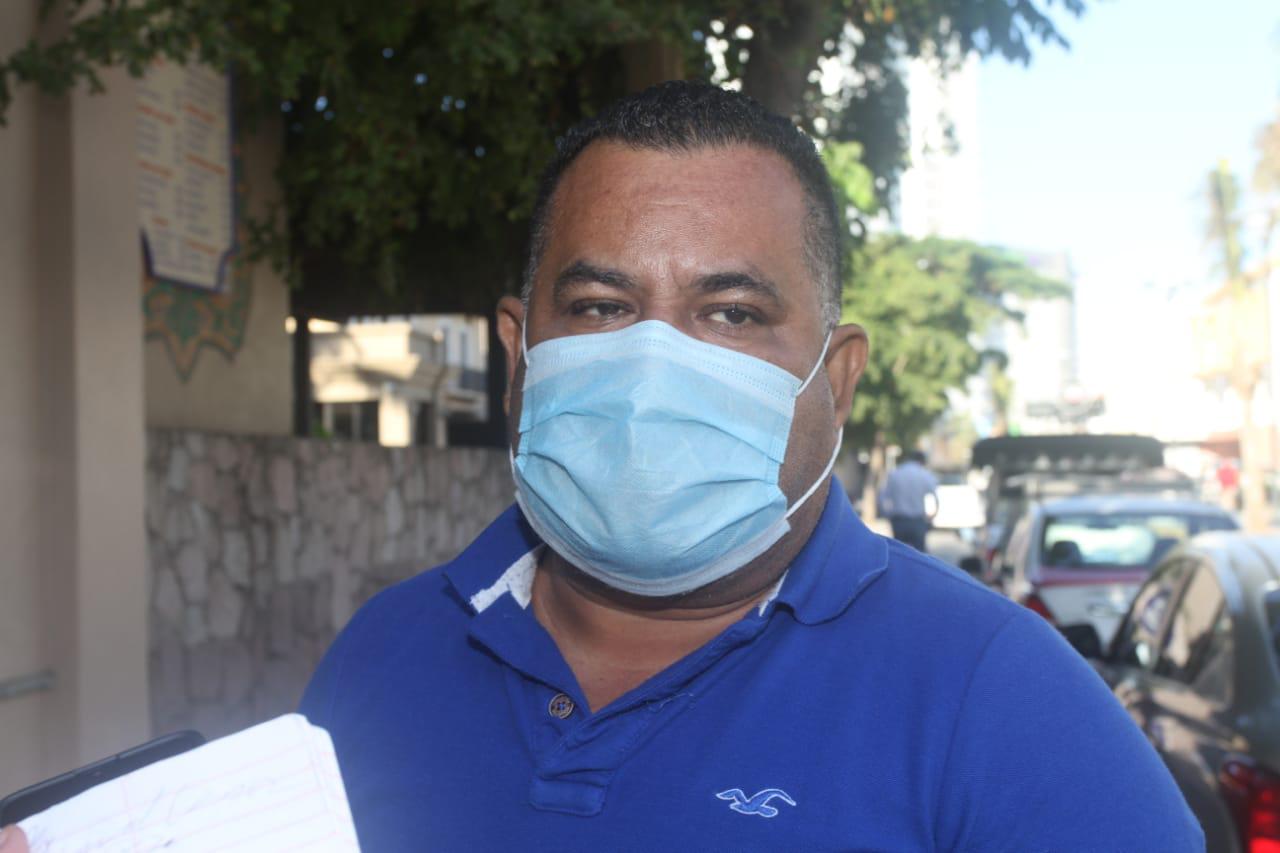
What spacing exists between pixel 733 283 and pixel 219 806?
2.93 feet

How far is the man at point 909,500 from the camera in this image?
15289mm

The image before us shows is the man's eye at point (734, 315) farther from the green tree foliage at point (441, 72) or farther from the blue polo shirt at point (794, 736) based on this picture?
the green tree foliage at point (441, 72)

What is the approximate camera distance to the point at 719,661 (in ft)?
5.36

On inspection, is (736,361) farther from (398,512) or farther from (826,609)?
(398,512)

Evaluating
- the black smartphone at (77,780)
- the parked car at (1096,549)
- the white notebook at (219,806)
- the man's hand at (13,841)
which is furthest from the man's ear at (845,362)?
the parked car at (1096,549)

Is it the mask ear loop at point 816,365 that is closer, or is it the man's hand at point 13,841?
the man's hand at point 13,841

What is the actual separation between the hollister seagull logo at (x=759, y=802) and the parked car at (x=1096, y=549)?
6.68 metres

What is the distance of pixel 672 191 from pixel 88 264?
359 centimetres

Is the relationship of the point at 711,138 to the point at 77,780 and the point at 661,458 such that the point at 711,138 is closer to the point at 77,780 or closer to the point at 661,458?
the point at 661,458

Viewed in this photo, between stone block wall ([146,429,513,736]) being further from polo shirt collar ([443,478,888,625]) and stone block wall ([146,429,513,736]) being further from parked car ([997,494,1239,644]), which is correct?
polo shirt collar ([443,478,888,625])

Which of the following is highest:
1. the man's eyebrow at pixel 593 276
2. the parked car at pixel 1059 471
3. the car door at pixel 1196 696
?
the man's eyebrow at pixel 593 276

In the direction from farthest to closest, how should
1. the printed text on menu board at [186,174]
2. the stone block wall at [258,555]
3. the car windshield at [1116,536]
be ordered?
the car windshield at [1116,536]
the printed text on menu board at [186,174]
the stone block wall at [258,555]

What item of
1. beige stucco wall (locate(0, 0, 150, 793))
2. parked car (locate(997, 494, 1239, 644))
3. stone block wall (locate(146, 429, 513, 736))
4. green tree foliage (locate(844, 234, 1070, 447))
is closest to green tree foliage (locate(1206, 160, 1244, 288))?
green tree foliage (locate(844, 234, 1070, 447))

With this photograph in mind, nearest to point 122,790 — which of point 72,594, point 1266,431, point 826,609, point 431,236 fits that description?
point 826,609
